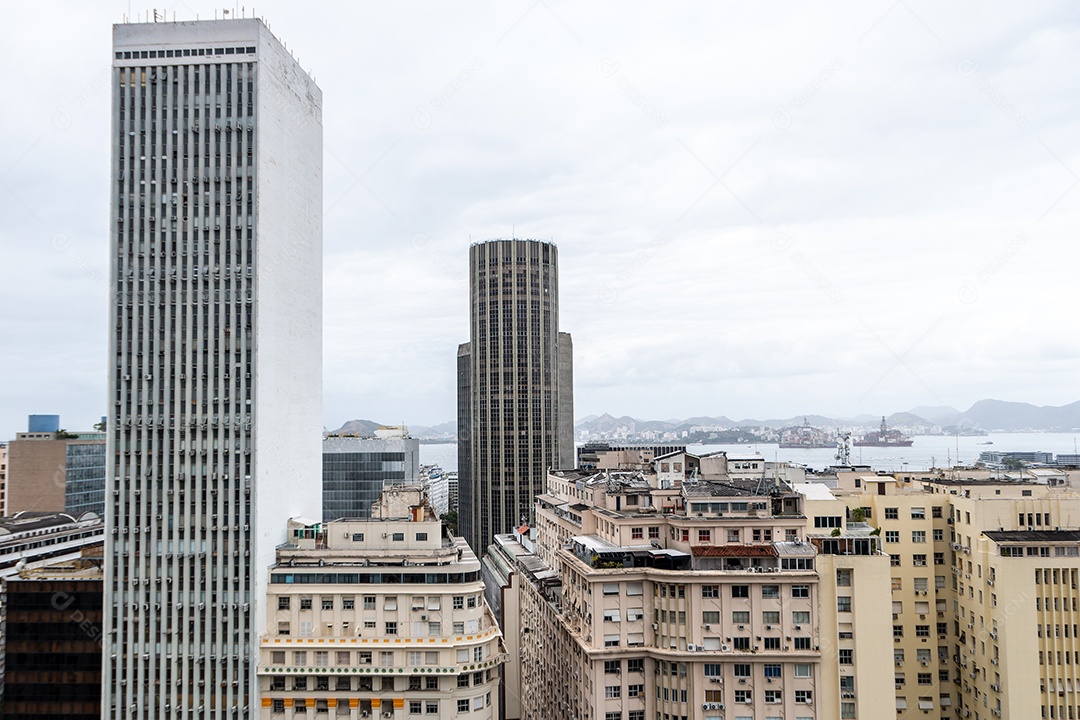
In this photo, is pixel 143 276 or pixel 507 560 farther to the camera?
pixel 507 560

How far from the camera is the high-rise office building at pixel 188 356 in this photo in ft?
221

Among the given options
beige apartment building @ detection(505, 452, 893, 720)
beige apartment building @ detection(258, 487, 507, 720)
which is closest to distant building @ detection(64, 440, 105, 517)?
beige apartment building @ detection(258, 487, 507, 720)

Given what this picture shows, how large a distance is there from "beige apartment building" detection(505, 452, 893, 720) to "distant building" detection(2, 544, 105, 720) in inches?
1710

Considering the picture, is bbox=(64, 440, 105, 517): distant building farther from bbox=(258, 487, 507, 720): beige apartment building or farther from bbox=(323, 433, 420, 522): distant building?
bbox=(258, 487, 507, 720): beige apartment building

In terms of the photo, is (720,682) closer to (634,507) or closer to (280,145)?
(634,507)

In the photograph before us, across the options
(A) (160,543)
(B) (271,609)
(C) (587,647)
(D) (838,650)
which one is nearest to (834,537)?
(D) (838,650)

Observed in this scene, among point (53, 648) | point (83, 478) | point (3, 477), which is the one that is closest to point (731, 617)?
point (53, 648)

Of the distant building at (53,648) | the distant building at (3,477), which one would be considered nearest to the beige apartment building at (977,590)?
the distant building at (53,648)

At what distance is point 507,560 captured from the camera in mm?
117188

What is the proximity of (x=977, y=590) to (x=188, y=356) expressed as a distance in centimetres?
7268

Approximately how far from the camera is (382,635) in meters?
62.9

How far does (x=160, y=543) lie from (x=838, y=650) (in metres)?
56.0

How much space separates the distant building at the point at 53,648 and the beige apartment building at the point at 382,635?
17.6 m

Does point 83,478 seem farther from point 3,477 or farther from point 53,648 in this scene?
point 53,648
